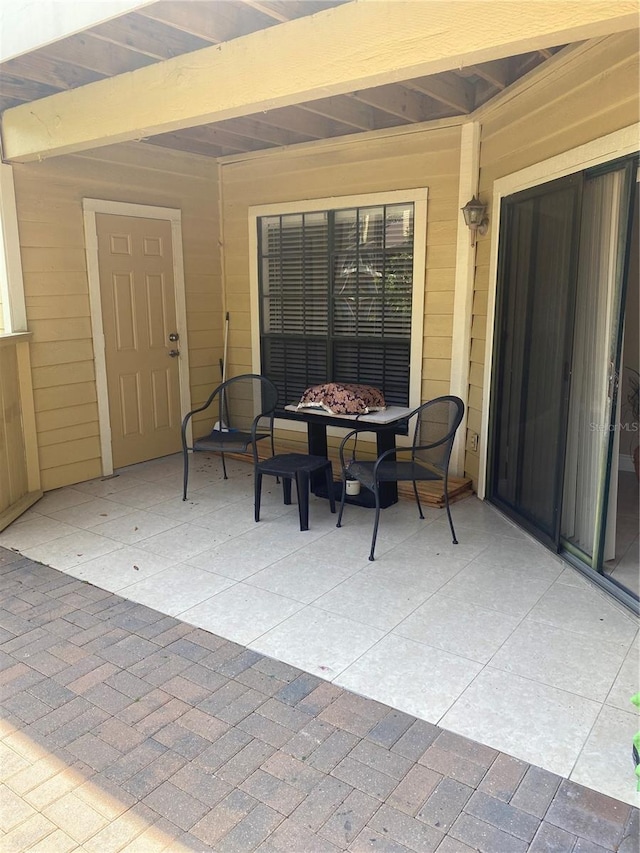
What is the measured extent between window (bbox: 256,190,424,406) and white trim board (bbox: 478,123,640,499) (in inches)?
28.4

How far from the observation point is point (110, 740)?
2025 mm

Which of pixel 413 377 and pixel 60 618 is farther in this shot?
pixel 413 377

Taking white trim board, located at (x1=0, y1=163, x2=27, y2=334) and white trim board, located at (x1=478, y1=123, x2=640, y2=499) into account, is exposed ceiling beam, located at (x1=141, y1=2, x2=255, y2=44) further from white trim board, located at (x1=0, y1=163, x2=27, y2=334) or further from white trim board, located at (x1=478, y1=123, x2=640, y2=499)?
white trim board, located at (x1=0, y1=163, x2=27, y2=334)

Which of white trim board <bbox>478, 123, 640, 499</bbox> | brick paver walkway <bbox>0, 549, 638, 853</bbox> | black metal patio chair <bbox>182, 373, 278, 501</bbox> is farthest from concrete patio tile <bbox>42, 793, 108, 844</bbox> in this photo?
white trim board <bbox>478, 123, 640, 499</bbox>

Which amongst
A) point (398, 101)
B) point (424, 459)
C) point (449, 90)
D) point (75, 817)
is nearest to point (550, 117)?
point (449, 90)

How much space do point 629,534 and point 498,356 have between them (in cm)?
130

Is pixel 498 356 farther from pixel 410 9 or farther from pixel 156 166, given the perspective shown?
pixel 156 166

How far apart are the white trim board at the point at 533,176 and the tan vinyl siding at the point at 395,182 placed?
0.47 meters

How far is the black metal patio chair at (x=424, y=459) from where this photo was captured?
3.53 m

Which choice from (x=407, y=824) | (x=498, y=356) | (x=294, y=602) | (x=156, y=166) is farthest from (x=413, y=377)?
(x=407, y=824)

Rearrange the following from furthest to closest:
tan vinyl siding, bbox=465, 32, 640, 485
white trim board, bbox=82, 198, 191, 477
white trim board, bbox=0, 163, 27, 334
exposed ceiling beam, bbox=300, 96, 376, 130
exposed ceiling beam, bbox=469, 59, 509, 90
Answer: white trim board, bbox=82, 198, 191, 477, white trim board, bbox=0, 163, 27, 334, exposed ceiling beam, bbox=300, 96, 376, 130, exposed ceiling beam, bbox=469, 59, 509, 90, tan vinyl siding, bbox=465, 32, 640, 485

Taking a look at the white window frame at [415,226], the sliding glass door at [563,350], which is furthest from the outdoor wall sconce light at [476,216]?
the white window frame at [415,226]

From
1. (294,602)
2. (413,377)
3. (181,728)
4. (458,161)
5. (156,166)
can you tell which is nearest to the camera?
(181,728)

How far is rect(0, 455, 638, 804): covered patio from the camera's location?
2.13m
